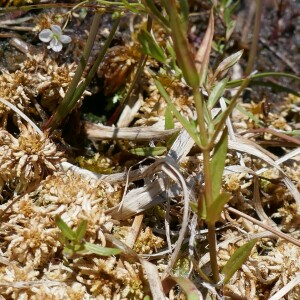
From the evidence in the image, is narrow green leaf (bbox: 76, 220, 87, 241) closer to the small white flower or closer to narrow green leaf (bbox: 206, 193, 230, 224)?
narrow green leaf (bbox: 206, 193, 230, 224)

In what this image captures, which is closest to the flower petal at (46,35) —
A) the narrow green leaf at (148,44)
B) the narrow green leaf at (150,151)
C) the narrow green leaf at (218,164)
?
the narrow green leaf at (150,151)

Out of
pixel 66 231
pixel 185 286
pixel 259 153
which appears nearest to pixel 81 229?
pixel 66 231

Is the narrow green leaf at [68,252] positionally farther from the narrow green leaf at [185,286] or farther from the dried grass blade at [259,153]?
the dried grass blade at [259,153]

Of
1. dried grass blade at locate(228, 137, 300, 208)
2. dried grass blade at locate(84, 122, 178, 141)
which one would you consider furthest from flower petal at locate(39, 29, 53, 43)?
dried grass blade at locate(228, 137, 300, 208)

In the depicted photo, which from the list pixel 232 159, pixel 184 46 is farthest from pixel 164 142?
pixel 184 46

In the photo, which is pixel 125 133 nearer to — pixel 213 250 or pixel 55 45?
pixel 55 45

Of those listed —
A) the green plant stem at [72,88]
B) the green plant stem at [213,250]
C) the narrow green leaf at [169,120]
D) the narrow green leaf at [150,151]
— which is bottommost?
the green plant stem at [213,250]
